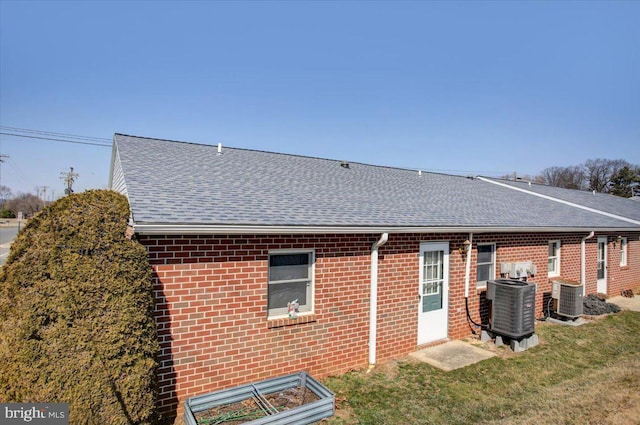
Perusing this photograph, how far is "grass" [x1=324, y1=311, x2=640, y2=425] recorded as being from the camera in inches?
193

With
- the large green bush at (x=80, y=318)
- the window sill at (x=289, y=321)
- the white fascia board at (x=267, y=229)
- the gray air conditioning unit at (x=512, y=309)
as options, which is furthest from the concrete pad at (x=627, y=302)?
the large green bush at (x=80, y=318)

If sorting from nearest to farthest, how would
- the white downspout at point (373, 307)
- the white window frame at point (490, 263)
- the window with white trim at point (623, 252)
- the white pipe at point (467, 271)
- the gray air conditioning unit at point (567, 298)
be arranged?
the white downspout at point (373, 307) < the white pipe at point (467, 271) < the white window frame at point (490, 263) < the gray air conditioning unit at point (567, 298) < the window with white trim at point (623, 252)

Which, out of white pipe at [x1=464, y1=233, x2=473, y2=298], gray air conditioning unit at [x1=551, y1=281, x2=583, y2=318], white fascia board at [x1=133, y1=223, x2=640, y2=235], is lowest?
gray air conditioning unit at [x1=551, y1=281, x2=583, y2=318]

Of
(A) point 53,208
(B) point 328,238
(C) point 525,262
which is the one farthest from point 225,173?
(C) point 525,262

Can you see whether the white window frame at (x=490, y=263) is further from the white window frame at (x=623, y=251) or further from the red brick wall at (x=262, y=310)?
the white window frame at (x=623, y=251)

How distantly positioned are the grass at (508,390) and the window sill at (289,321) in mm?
1154

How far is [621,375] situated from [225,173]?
8.49 m

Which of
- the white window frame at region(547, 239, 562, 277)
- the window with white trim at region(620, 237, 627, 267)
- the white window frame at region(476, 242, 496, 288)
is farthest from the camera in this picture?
the window with white trim at region(620, 237, 627, 267)

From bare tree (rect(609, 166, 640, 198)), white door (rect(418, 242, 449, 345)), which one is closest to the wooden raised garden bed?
white door (rect(418, 242, 449, 345))

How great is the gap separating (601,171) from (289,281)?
3085 inches

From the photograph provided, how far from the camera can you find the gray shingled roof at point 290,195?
18.1 feet

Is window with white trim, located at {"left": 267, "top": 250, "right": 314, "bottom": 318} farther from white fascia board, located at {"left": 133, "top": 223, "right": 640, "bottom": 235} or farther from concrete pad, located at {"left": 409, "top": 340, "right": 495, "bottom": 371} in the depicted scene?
concrete pad, located at {"left": 409, "top": 340, "right": 495, "bottom": 371}

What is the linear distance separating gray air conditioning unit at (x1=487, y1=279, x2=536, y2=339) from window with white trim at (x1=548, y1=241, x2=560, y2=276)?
13.0 ft

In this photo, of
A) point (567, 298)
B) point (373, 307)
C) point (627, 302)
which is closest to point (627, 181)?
point (627, 302)
